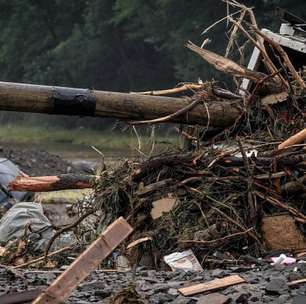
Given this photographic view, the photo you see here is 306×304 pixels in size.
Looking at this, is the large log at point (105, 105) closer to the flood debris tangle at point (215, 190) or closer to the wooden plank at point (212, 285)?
the flood debris tangle at point (215, 190)

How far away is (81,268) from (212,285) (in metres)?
1.28

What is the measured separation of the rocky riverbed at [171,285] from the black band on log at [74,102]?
5.29ft

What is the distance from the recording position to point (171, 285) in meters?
5.22

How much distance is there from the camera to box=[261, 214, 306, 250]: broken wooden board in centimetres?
679

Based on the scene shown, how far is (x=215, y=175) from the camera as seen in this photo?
7.14 metres

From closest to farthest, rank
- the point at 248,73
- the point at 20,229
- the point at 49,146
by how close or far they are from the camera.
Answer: the point at 248,73
the point at 20,229
the point at 49,146

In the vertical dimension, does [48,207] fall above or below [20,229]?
below

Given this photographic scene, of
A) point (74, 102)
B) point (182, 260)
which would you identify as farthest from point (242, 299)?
point (74, 102)

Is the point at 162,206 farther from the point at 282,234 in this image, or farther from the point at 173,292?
the point at 173,292

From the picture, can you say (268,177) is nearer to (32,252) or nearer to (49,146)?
(32,252)

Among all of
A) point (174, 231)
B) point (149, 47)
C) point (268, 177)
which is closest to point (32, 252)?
point (174, 231)

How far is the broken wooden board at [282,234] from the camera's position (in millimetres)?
6785

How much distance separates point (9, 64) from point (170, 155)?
4151 centimetres

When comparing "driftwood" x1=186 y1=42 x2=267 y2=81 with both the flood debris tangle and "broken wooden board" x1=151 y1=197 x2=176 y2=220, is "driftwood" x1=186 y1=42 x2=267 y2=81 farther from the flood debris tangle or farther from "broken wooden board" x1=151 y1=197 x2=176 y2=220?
"broken wooden board" x1=151 y1=197 x2=176 y2=220
